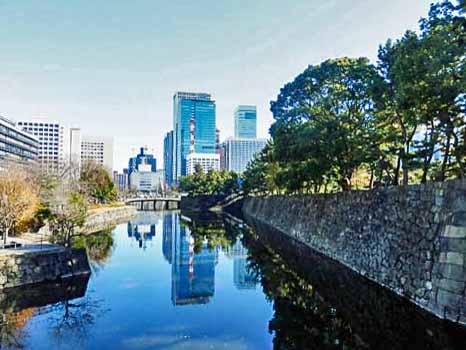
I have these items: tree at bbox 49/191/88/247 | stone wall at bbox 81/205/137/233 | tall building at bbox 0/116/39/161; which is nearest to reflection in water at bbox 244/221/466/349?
tree at bbox 49/191/88/247

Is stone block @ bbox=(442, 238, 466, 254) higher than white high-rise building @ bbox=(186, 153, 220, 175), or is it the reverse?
white high-rise building @ bbox=(186, 153, 220, 175)

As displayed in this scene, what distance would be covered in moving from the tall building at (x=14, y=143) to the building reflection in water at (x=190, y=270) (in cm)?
4131

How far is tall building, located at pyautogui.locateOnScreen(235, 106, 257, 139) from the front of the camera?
145250mm

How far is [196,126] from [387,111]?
4603 inches

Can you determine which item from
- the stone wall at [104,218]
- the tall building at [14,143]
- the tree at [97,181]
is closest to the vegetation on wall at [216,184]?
the stone wall at [104,218]

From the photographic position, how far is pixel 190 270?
55.0ft

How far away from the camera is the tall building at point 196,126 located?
129625 millimetres

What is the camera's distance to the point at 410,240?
1070 cm

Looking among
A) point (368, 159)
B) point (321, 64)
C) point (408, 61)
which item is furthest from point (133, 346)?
point (321, 64)

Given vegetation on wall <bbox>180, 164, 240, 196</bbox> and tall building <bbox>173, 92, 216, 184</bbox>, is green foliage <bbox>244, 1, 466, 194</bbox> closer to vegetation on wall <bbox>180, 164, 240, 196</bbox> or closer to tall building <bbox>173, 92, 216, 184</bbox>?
vegetation on wall <bbox>180, 164, 240, 196</bbox>

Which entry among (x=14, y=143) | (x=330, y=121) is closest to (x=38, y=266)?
(x=330, y=121)

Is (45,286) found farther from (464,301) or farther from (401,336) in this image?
(464,301)

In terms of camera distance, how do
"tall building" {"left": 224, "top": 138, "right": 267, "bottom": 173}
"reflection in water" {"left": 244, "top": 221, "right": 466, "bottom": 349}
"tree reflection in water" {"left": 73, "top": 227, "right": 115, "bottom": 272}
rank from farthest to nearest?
"tall building" {"left": 224, "top": 138, "right": 267, "bottom": 173}, "tree reflection in water" {"left": 73, "top": 227, "right": 115, "bottom": 272}, "reflection in water" {"left": 244, "top": 221, "right": 466, "bottom": 349}

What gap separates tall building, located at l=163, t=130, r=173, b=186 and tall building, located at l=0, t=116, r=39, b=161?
72.8 meters
